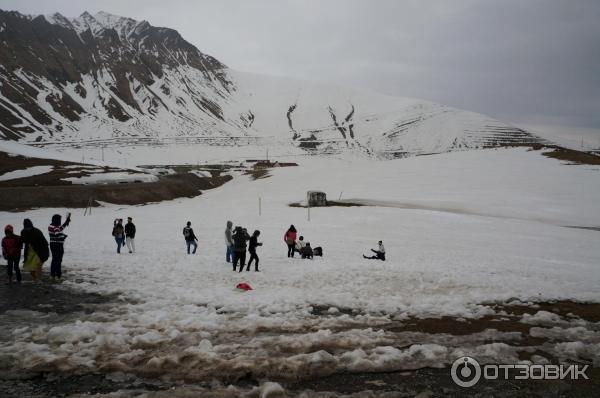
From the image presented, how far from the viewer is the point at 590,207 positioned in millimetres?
50781

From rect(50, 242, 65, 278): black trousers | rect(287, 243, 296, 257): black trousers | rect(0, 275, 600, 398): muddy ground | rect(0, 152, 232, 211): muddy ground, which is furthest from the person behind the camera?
rect(0, 152, 232, 211): muddy ground

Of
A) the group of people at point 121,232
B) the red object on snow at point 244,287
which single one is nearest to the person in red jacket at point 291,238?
the red object on snow at point 244,287

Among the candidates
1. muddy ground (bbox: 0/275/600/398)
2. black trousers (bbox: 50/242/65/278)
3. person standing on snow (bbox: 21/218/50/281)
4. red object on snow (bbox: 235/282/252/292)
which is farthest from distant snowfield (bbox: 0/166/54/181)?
muddy ground (bbox: 0/275/600/398)

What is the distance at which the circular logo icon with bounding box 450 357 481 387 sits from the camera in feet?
26.3

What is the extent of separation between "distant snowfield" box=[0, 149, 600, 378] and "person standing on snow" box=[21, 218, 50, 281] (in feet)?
4.14

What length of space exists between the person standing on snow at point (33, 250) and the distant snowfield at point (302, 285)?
4.14 ft

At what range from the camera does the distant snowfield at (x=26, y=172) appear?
215 feet

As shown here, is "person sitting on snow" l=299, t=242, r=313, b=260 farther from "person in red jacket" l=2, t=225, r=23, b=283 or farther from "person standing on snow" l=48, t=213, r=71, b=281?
"person in red jacket" l=2, t=225, r=23, b=283

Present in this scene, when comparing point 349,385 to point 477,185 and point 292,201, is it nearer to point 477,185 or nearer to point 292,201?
point 292,201

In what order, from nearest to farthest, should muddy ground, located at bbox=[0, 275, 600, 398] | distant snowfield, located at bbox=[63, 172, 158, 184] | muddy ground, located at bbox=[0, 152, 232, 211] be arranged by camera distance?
muddy ground, located at bbox=[0, 275, 600, 398]
muddy ground, located at bbox=[0, 152, 232, 211]
distant snowfield, located at bbox=[63, 172, 158, 184]

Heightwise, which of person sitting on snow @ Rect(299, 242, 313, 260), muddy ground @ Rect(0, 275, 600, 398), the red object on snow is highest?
muddy ground @ Rect(0, 275, 600, 398)

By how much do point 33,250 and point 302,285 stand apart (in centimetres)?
966

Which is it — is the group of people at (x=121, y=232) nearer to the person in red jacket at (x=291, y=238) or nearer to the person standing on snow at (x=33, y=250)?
the person standing on snow at (x=33, y=250)

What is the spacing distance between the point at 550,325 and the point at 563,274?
11182 mm
